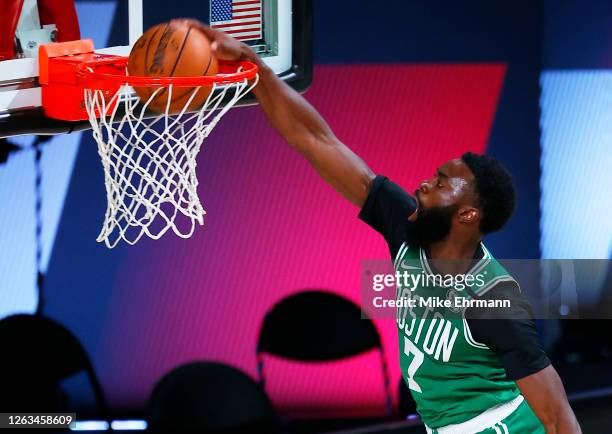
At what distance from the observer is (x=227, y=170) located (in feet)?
16.0

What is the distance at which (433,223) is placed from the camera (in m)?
2.76

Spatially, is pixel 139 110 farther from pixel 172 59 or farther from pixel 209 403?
pixel 209 403

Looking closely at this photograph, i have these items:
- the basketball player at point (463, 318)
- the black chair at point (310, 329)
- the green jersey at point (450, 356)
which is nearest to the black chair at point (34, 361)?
the black chair at point (310, 329)

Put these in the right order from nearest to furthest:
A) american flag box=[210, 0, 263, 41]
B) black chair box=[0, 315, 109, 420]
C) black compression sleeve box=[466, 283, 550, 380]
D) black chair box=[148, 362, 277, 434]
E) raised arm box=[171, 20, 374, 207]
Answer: black compression sleeve box=[466, 283, 550, 380], raised arm box=[171, 20, 374, 207], american flag box=[210, 0, 263, 41], black chair box=[148, 362, 277, 434], black chair box=[0, 315, 109, 420]

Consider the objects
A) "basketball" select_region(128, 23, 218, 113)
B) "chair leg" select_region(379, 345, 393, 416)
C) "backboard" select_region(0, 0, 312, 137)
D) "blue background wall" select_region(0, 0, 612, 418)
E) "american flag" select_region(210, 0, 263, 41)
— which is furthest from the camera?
"chair leg" select_region(379, 345, 393, 416)

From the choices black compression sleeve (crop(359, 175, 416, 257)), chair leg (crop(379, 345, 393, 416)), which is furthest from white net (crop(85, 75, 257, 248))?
chair leg (crop(379, 345, 393, 416))

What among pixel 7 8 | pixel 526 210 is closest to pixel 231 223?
pixel 526 210

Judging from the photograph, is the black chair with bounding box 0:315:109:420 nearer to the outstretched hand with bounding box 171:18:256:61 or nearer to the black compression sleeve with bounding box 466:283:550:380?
the outstretched hand with bounding box 171:18:256:61

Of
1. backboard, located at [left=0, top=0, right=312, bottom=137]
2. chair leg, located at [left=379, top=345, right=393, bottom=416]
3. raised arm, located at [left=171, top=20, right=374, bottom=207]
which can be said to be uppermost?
backboard, located at [left=0, top=0, right=312, bottom=137]

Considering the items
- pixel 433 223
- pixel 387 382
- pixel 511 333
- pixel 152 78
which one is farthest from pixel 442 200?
pixel 387 382

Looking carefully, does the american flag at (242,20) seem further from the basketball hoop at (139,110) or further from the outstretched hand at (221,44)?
the outstretched hand at (221,44)

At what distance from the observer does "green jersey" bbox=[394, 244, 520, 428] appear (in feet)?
8.64

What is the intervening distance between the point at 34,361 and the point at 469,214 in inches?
92.5

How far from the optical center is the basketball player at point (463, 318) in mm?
2508
